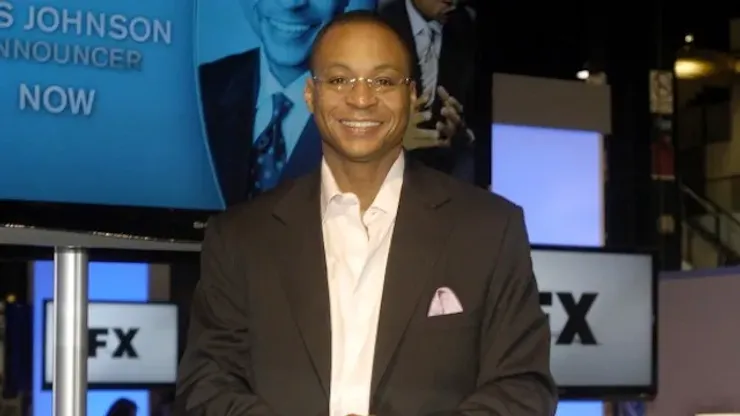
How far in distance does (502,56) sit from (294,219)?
2.70 meters

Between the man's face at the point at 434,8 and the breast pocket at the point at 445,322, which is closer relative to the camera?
the breast pocket at the point at 445,322

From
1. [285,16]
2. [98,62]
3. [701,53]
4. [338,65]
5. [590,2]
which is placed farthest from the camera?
[701,53]

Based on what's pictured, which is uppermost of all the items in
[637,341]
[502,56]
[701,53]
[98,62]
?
[701,53]

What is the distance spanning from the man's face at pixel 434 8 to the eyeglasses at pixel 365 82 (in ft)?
4.33

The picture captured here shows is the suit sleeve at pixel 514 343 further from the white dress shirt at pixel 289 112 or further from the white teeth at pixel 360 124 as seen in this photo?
the white dress shirt at pixel 289 112

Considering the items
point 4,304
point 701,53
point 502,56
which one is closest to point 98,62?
point 4,304

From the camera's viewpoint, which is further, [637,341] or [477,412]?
[637,341]

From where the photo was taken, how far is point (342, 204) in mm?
1515

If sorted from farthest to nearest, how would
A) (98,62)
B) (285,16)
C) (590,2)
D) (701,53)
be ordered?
(701,53), (590,2), (285,16), (98,62)

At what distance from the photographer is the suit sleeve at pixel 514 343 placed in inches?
54.4

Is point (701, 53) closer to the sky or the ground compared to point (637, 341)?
closer to the sky

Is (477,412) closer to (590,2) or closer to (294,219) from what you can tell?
(294,219)

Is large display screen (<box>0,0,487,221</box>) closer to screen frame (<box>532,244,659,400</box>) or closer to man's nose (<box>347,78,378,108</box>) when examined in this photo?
screen frame (<box>532,244,659,400</box>)

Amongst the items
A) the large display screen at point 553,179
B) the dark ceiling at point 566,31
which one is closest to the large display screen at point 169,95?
the large display screen at point 553,179
